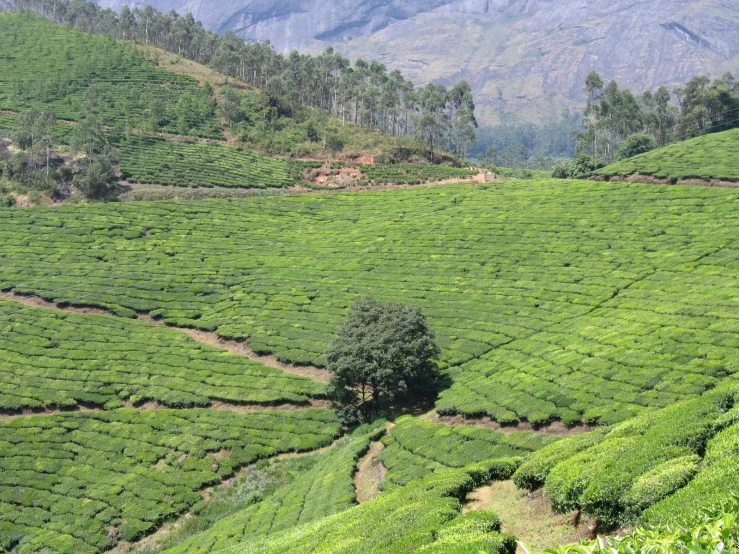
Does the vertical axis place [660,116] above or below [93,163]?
above

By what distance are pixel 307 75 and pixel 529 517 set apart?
12304 centimetres

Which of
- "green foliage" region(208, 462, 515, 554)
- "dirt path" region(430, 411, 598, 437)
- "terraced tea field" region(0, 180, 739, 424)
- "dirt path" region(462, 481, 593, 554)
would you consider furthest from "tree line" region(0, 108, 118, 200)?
"dirt path" region(462, 481, 593, 554)

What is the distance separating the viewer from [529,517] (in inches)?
710

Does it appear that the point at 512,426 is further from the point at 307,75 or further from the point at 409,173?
the point at 307,75

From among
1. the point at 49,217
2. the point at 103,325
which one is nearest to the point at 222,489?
the point at 103,325

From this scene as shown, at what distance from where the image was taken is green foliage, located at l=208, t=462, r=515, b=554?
13.9m

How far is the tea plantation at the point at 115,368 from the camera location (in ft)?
136

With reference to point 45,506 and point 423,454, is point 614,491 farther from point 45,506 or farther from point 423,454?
point 45,506

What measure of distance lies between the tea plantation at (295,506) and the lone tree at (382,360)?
4731mm

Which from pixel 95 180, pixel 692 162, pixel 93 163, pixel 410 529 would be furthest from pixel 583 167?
pixel 410 529

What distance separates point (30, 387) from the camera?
140 feet

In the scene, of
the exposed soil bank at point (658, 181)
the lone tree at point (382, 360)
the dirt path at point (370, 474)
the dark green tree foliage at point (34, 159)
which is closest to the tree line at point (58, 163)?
the dark green tree foliage at point (34, 159)

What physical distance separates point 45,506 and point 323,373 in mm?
16924

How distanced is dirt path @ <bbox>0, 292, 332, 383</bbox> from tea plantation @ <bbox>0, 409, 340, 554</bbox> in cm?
456
